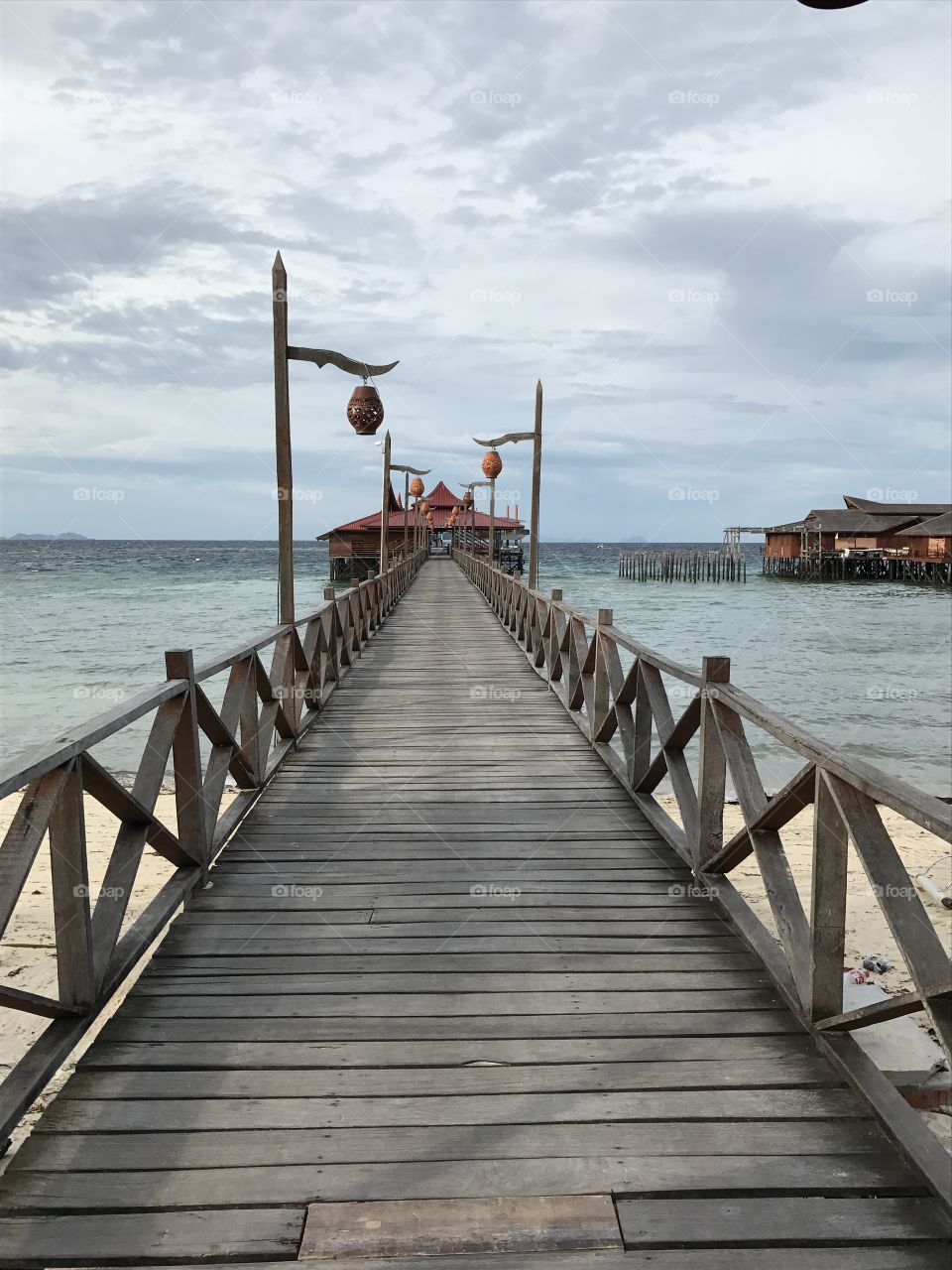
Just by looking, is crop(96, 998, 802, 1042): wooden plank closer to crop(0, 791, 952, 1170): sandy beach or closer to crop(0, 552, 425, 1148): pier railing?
crop(0, 552, 425, 1148): pier railing

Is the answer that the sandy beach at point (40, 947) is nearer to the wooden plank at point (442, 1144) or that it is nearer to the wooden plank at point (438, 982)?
the wooden plank at point (438, 982)

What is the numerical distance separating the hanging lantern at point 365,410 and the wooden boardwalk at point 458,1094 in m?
4.14

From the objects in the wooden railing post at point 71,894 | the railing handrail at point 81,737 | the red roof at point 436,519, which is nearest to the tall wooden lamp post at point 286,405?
the railing handrail at point 81,737

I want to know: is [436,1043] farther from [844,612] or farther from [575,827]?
[844,612]

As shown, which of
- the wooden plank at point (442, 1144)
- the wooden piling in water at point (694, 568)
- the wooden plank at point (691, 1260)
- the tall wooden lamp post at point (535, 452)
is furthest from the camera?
the wooden piling in water at point (694, 568)

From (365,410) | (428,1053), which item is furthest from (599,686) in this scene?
(428,1053)

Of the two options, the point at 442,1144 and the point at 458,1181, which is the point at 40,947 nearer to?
the point at 442,1144

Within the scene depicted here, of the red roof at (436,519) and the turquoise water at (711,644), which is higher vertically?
the red roof at (436,519)

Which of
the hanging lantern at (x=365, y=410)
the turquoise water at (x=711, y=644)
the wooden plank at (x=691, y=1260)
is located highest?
the hanging lantern at (x=365, y=410)

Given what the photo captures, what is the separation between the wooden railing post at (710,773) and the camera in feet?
12.1

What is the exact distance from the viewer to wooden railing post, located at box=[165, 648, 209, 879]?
12.2 ft

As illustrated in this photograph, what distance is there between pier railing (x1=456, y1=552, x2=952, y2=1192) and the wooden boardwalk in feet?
0.38

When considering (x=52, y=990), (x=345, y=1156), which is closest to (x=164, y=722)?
(x=345, y=1156)

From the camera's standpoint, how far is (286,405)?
700cm
